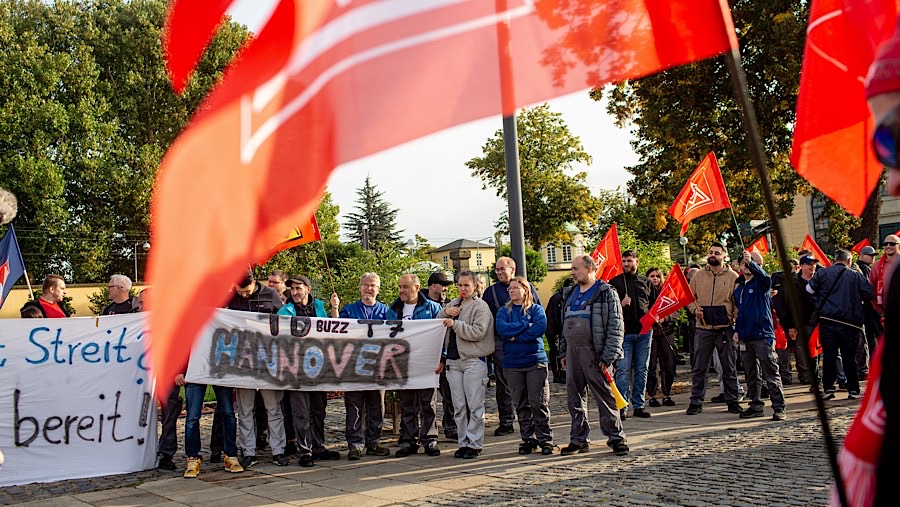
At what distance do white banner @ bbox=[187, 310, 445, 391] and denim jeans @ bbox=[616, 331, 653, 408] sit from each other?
2715mm

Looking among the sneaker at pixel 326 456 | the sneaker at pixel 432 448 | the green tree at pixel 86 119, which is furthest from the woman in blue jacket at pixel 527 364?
the green tree at pixel 86 119

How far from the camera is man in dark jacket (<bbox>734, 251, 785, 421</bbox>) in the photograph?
10.3 m

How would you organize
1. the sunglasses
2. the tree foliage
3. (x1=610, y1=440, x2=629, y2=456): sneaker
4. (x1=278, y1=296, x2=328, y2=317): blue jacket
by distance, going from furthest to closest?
the tree foliage
(x1=278, y1=296, x2=328, y2=317): blue jacket
(x1=610, y1=440, x2=629, y2=456): sneaker
the sunglasses

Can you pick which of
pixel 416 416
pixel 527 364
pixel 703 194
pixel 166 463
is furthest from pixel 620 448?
pixel 703 194

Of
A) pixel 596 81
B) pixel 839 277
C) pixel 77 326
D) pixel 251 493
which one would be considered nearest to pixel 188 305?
pixel 596 81

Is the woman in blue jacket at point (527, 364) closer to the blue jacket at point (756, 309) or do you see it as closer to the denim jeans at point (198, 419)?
the denim jeans at point (198, 419)

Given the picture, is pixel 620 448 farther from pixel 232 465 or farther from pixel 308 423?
pixel 232 465

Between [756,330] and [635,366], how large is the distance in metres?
1.64

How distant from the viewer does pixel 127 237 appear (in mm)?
41031

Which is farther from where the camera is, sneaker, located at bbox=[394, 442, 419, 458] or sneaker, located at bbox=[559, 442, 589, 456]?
sneaker, located at bbox=[394, 442, 419, 458]

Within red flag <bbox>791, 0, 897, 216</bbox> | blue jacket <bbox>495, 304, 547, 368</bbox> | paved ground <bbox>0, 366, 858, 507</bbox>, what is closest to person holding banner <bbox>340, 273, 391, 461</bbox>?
paved ground <bbox>0, 366, 858, 507</bbox>

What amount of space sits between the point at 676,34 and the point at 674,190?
2054cm

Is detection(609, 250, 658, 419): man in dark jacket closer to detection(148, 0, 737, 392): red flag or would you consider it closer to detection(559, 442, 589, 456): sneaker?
detection(559, 442, 589, 456): sneaker

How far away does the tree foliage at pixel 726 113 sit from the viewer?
1842 cm
